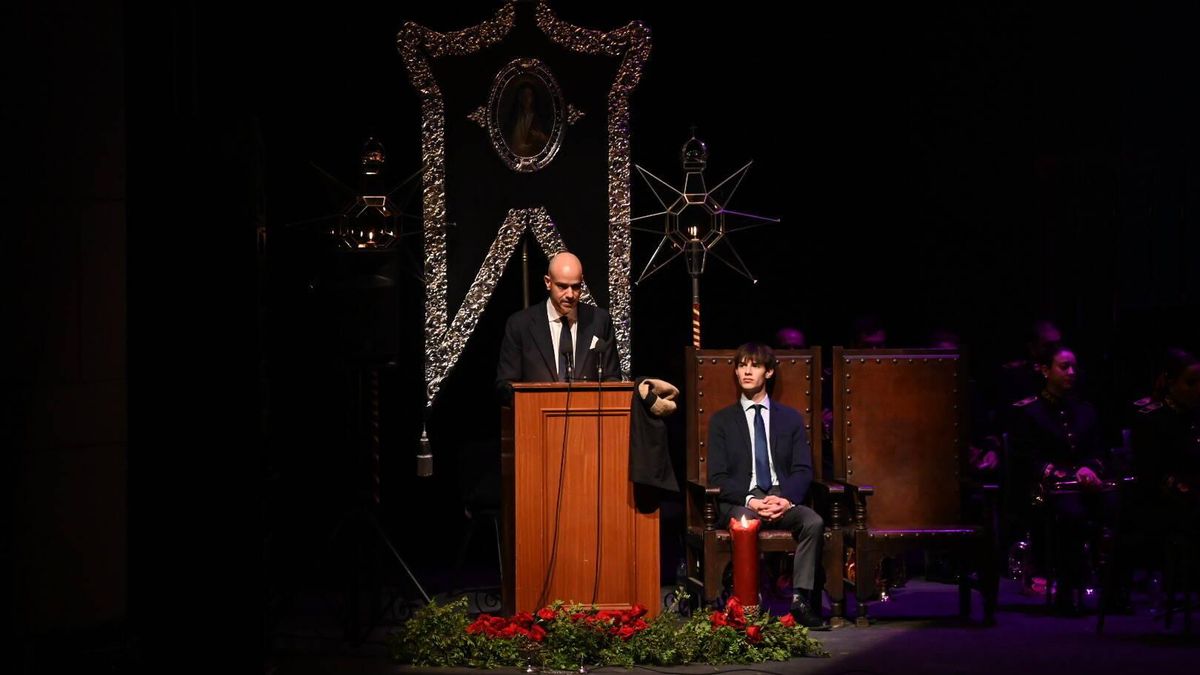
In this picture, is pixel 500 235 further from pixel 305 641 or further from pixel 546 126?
pixel 305 641

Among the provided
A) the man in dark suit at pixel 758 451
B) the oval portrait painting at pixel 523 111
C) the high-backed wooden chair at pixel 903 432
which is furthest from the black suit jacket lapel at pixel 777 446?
the oval portrait painting at pixel 523 111

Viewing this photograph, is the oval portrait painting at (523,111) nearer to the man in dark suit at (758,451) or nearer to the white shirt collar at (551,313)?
the white shirt collar at (551,313)

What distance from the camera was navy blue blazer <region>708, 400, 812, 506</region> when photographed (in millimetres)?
6746

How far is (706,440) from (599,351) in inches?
32.2

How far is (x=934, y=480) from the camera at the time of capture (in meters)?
6.97

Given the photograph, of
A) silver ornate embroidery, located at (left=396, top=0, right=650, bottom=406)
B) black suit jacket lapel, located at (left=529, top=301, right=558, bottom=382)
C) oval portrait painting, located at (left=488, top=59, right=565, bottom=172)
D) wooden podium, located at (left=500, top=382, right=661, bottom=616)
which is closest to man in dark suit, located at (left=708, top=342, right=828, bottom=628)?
wooden podium, located at (left=500, top=382, right=661, bottom=616)

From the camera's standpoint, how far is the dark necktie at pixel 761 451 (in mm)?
6797

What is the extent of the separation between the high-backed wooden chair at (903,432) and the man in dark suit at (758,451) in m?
0.28

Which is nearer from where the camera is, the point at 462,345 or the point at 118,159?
the point at 118,159

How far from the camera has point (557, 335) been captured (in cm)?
695

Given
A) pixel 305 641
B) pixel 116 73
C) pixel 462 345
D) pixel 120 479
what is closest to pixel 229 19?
pixel 116 73

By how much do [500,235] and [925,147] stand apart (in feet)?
8.98

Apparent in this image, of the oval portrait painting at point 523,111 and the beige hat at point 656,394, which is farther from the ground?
the oval portrait painting at point 523,111

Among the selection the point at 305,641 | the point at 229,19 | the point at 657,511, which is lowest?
the point at 305,641
